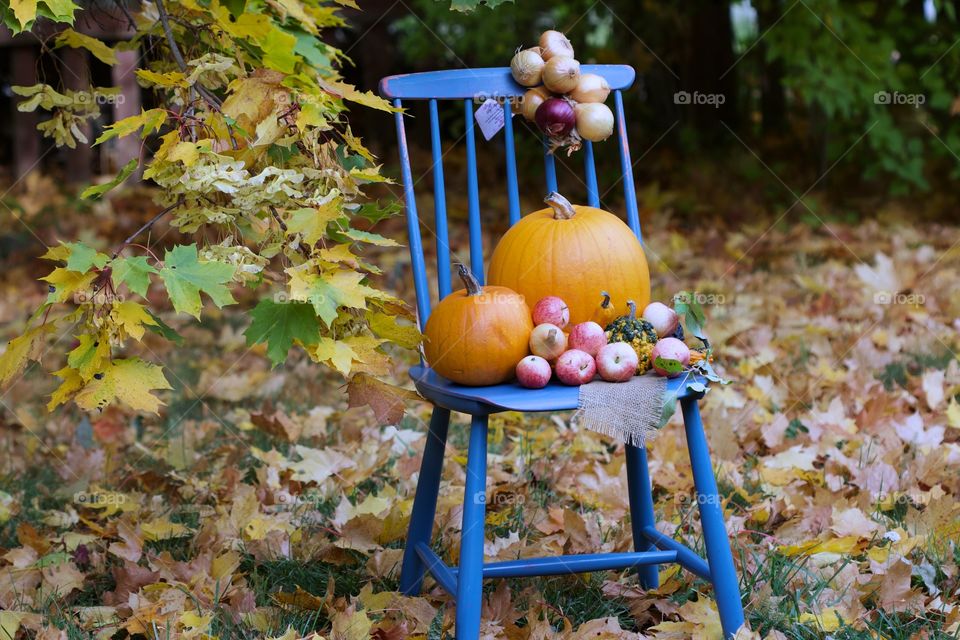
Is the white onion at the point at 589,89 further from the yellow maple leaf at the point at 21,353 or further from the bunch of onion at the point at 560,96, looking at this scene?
the yellow maple leaf at the point at 21,353

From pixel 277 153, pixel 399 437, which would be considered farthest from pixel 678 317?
pixel 399 437

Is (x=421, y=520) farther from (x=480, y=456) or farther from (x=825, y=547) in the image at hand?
(x=825, y=547)

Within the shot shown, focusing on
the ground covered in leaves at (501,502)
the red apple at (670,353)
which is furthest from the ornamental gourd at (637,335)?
the ground covered in leaves at (501,502)

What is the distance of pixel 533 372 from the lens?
6.14ft

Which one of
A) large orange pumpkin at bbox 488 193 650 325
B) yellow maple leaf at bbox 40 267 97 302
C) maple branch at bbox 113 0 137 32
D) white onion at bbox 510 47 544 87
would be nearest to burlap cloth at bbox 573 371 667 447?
large orange pumpkin at bbox 488 193 650 325

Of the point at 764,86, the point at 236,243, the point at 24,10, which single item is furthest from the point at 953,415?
the point at 764,86

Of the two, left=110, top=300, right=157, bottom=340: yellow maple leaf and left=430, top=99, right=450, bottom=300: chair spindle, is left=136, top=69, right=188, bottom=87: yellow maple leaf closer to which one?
left=110, top=300, right=157, bottom=340: yellow maple leaf

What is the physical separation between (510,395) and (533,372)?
0.25 ft

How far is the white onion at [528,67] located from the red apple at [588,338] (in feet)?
1.91

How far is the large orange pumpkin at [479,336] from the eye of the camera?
1899 millimetres

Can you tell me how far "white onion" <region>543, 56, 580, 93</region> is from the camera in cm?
218

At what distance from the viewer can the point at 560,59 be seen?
2189mm

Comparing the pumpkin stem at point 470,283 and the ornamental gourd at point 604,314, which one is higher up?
the pumpkin stem at point 470,283

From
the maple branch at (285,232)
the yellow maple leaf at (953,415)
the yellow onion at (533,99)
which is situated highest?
the yellow onion at (533,99)
